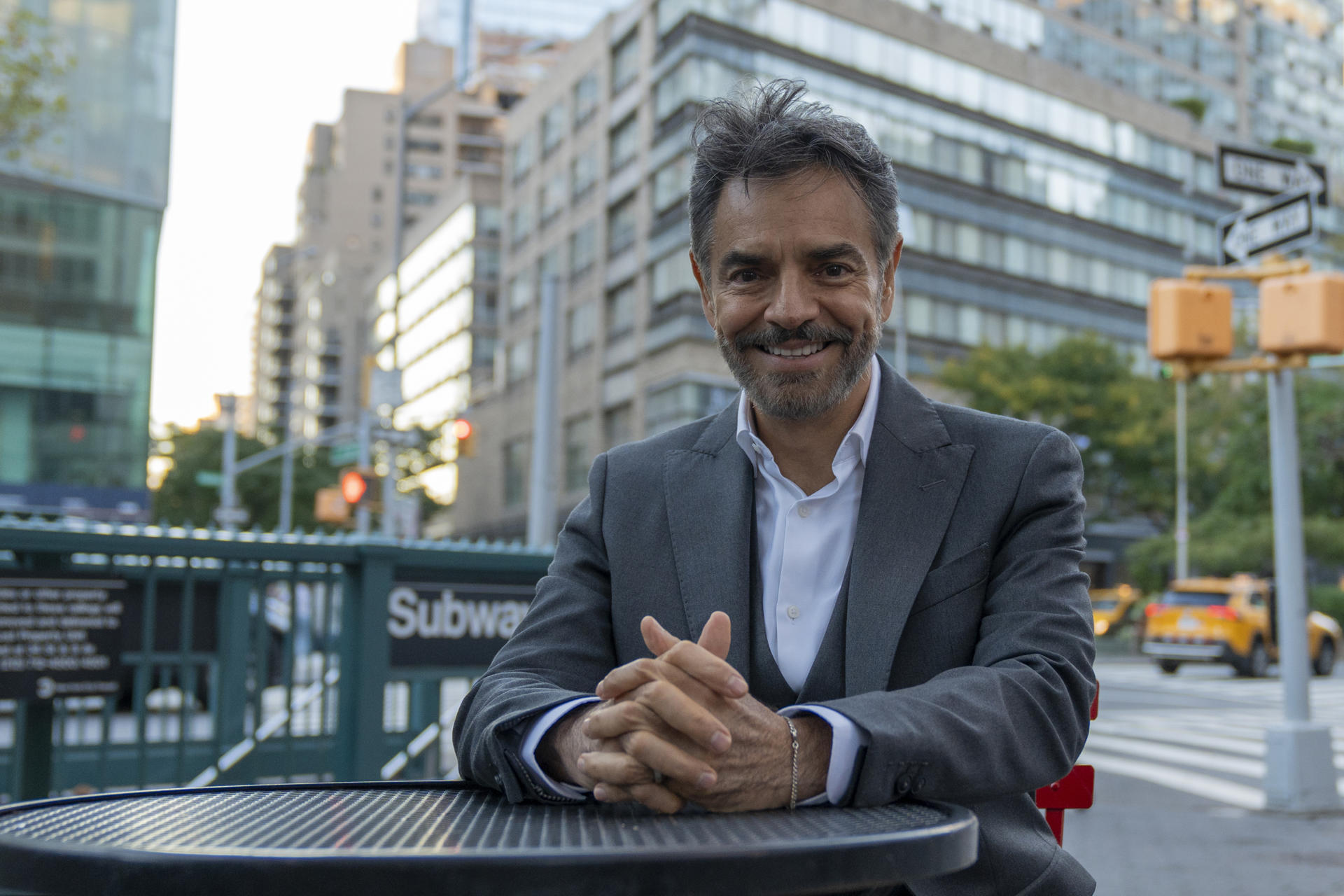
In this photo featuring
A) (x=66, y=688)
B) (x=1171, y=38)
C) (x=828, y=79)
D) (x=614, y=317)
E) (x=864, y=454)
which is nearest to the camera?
(x=864, y=454)

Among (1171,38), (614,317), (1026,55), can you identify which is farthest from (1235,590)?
(1171,38)

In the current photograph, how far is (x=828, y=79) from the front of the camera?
44.2 metres

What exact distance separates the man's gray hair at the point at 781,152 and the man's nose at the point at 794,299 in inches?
6.0

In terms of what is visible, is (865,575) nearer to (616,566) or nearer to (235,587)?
(616,566)

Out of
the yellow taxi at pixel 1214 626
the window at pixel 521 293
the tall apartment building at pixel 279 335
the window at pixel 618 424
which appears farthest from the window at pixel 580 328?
the tall apartment building at pixel 279 335

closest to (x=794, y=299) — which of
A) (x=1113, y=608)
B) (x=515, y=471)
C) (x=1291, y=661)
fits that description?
(x=1291, y=661)

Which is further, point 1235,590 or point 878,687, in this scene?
point 1235,590

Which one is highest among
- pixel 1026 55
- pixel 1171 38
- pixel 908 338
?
pixel 1171 38

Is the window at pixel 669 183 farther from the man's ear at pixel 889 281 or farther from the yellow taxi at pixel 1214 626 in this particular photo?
the man's ear at pixel 889 281

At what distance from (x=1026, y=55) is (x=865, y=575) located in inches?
2069

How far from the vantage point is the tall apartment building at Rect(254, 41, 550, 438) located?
105312mm

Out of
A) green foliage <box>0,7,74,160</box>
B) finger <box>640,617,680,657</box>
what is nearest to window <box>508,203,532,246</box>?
green foliage <box>0,7,74,160</box>

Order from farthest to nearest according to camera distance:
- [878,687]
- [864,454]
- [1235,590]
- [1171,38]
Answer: [1171,38], [1235,590], [864,454], [878,687]

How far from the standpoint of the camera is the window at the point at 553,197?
2114 inches
